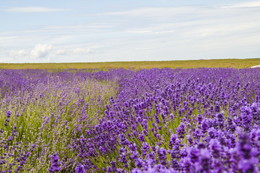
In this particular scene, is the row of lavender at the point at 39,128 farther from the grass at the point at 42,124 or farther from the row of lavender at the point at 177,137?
the row of lavender at the point at 177,137

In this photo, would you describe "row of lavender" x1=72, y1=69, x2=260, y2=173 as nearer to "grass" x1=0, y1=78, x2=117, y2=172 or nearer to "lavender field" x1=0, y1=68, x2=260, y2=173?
"lavender field" x1=0, y1=68, x2=260, y2=173

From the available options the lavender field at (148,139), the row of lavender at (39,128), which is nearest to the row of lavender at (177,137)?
the lavender field at (148,139)

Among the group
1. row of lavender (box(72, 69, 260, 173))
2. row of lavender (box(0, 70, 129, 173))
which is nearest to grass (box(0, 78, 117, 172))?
row of lavender (box(0, 70, 129, 173))

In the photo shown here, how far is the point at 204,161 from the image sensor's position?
3.66 ft

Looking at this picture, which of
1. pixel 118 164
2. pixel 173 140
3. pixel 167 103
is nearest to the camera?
pixel 173 140

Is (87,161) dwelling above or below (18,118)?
below

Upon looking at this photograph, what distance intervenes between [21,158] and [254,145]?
7.71 ft

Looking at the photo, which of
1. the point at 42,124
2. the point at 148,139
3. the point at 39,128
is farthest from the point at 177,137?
the point at 42,124

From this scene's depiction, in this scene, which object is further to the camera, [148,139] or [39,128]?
[39,128]

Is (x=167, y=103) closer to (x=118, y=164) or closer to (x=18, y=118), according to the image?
(x=118, y=164)

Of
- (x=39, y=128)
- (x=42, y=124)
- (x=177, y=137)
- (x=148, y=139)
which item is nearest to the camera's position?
(x=177, y=137)

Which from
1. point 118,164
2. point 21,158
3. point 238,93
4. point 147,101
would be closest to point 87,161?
point 118,164

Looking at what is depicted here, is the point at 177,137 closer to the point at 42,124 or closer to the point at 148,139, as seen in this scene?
the point at 148,139

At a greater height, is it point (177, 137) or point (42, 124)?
point (177, 137)
